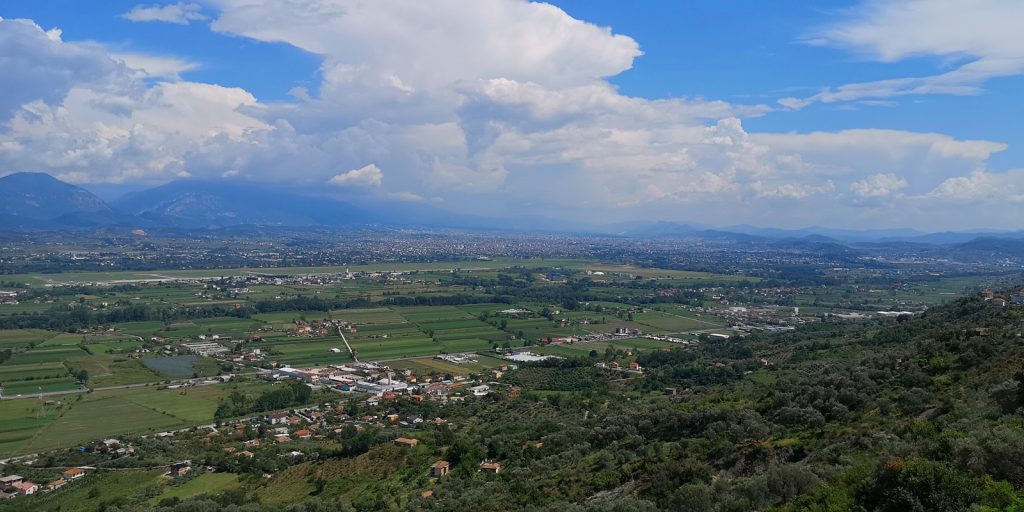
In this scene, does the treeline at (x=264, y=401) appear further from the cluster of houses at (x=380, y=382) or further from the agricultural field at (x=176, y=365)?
the agricultural field at (x=176, y=365)

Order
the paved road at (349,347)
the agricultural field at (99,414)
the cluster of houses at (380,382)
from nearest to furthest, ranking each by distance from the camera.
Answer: the agricultural field at (99,414), the cluster of houses at (380,382), the paved road at (349,347)

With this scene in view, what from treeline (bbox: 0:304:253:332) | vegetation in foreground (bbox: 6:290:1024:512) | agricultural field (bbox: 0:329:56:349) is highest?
vegetation in foreground (bbox: 6:290:1024:512)

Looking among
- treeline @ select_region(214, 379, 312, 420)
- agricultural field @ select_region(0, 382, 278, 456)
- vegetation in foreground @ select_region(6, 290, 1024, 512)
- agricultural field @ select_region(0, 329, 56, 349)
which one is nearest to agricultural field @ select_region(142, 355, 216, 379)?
agricultural field @ select_region(0, 382, 278, 456)

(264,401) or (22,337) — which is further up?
(22,337)

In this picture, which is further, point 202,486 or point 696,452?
point 202,486

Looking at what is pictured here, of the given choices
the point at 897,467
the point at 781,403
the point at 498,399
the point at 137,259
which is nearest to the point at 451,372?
the point at 498,399

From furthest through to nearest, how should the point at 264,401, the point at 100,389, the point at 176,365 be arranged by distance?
the point at 176,365, the point at 100,389, the point at 264,401

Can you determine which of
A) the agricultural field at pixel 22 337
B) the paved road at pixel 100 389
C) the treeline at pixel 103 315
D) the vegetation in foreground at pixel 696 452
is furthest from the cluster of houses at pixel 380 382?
the treeline at pixel 103 315

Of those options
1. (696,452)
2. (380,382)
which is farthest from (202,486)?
(380,382)

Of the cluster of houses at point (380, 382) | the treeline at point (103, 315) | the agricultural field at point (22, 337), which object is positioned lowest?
the cluster of houses at point (380, 382)

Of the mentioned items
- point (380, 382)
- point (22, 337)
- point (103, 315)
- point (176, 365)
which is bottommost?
point (176, 365)

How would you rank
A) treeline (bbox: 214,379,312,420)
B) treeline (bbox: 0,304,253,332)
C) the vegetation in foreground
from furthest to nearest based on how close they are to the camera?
treeline (bbox: 0,304,253,332) < treeline (bbox: 214,379,312,420) < the vegetation in foreground

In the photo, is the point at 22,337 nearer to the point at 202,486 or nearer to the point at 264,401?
the point at 264,401

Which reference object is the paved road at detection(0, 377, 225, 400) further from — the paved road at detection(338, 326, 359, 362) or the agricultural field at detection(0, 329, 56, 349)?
the agricultural field at detection(0, 329, 56, 349)
